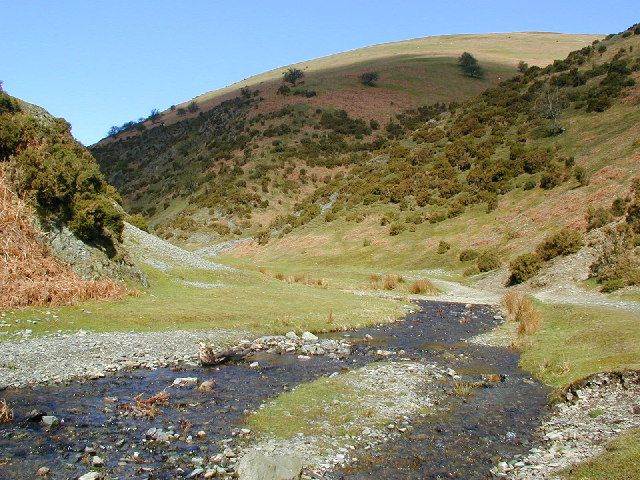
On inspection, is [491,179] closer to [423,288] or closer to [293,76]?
[423,288]

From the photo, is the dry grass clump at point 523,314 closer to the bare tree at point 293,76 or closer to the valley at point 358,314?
the valley at point 358,314

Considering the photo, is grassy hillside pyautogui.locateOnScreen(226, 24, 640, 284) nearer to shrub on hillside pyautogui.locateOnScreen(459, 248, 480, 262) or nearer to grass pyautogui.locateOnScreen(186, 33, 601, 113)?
shrub on hillside pyautogui.locateOnScreen(459, 248, 480, 262)

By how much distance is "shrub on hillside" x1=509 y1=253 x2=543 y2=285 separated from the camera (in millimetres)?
45416

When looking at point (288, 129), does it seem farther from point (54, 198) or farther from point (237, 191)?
point (54, 198)

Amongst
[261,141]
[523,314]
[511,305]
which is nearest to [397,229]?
[511,305]

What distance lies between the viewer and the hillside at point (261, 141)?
99.0m

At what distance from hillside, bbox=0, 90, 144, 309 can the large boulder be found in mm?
20246

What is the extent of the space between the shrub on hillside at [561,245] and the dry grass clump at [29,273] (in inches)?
1354

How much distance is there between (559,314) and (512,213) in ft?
116

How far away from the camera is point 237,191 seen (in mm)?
99812

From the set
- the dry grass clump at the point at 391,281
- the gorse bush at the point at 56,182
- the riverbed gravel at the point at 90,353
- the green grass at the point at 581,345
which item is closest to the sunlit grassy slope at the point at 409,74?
the dry grass clump at the point at 391,281

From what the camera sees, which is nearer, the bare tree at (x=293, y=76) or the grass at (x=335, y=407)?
the grass at (x=335, y=407)

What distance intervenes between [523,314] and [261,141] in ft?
303

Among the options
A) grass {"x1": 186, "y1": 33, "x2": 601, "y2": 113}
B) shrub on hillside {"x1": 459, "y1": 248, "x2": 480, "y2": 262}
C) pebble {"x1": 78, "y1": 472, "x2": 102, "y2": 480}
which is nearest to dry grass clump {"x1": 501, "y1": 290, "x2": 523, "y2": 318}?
shrub on hillside {"x1": 459, "y1": 248, "x2": 480, "y2": 262}
